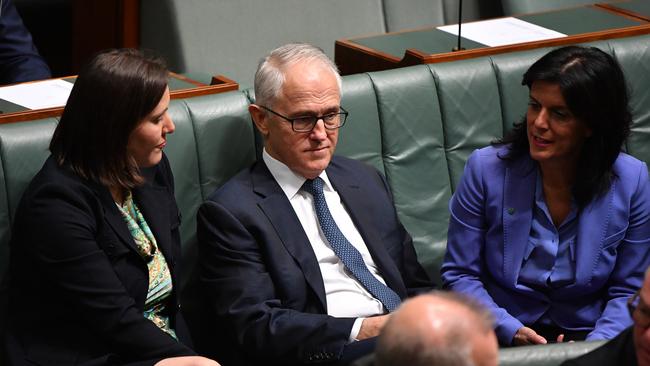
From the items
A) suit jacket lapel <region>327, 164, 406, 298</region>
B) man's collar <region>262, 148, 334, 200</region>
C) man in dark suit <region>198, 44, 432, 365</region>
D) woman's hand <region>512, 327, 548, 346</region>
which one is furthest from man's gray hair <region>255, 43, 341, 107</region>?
woman's hand <region>512, 327, 548, 346</region>

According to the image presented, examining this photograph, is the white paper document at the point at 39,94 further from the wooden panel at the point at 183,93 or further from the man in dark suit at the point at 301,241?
the man in dark suit at the point at 301,241

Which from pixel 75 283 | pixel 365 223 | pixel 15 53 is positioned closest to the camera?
pixel 75 283

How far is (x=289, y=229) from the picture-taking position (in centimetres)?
257

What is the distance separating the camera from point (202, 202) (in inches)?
108

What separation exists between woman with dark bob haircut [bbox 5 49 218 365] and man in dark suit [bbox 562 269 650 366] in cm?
80

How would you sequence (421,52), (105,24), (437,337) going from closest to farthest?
(437,337), (421,52), (105,24)

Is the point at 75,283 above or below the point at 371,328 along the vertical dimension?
above

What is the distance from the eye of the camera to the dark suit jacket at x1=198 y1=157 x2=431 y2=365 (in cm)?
246

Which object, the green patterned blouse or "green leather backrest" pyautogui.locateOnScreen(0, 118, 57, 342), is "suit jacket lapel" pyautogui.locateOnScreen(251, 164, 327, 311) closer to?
the green patterned blouse

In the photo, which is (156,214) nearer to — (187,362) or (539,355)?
(187,362)

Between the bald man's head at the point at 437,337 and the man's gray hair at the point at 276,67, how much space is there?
1.18m

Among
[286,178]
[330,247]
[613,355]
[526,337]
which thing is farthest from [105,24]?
[613,355]

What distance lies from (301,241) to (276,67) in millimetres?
386

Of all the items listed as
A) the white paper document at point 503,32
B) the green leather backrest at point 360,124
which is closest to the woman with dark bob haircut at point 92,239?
the green leather backrest at point 360,124
